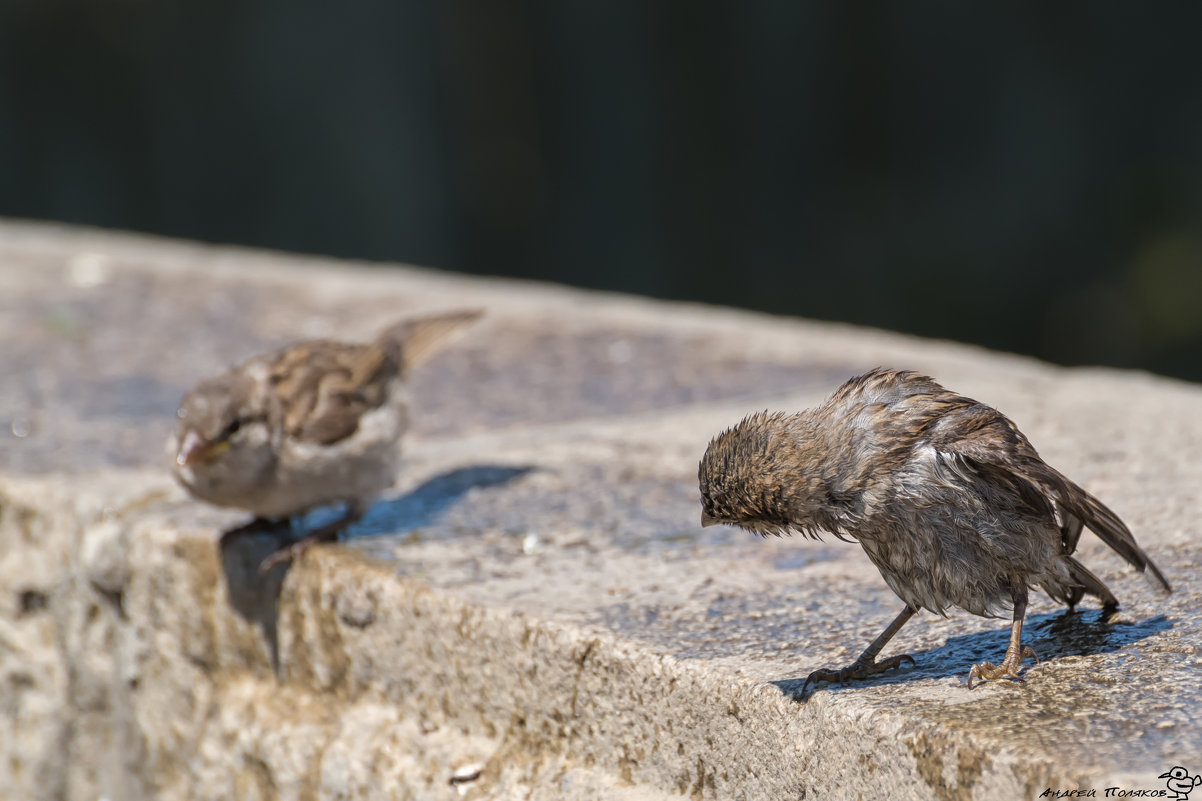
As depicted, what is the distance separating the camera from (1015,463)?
209 centimetres

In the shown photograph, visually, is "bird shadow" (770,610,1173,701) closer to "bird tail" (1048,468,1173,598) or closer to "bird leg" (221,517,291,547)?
"bird tail" (1048,468,1173,598)

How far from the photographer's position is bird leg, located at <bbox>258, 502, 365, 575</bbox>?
3.11 meters

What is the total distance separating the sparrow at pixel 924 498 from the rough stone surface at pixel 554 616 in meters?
0.15

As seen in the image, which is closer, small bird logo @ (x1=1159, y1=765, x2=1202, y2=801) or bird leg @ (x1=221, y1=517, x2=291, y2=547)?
small bird logo @ (x1=1159, y1=765, x2=1202, y2=801)

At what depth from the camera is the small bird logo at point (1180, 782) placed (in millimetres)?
1718

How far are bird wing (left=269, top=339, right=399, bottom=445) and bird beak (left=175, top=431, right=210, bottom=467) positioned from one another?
266 mm

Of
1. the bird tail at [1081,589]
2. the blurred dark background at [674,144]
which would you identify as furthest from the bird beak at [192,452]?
the blurred dark background at [674,144]

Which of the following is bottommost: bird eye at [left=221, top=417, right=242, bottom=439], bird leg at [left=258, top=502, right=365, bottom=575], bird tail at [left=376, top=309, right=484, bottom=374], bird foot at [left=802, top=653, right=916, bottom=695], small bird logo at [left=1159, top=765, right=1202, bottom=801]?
small bird logo at [left=1159, top=765, right=1202, bottom=801]

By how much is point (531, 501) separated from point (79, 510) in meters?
1.17

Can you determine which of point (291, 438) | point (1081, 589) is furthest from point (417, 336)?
point (1081, 589)

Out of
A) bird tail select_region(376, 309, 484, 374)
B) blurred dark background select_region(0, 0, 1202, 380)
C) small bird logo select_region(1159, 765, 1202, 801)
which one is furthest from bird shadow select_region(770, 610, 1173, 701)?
blurred dark background select_region(0, 0, 1202, 380)

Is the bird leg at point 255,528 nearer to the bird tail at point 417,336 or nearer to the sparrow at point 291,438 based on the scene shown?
the sparrow at point 291,438

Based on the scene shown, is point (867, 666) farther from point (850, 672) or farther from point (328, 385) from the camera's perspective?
point (328, 385)

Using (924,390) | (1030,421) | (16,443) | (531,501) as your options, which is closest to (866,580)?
(924,390)
